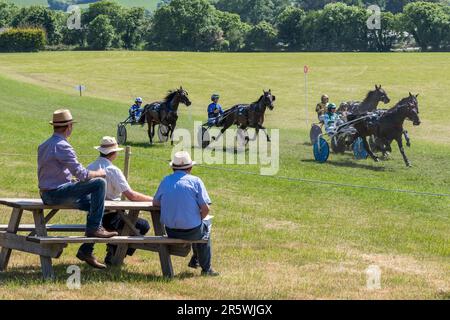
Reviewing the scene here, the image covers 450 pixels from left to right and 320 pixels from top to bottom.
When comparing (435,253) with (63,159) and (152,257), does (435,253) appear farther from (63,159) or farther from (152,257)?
(63,159)

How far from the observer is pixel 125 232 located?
38.7ft

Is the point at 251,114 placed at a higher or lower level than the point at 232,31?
higher

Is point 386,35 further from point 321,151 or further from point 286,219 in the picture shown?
point 286,219

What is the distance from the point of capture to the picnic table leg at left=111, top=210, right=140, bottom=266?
11.6m

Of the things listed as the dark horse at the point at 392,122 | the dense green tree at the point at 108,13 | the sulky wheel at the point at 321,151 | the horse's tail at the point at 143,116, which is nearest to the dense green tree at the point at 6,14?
the dense green tree at the point at 108,13

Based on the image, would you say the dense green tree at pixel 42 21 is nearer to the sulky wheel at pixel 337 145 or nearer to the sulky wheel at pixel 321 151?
the sulky wheel at pixel 337 145

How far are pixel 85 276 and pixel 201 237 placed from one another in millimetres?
1565

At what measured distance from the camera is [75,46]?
114 metres

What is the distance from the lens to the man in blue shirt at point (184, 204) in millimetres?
11141

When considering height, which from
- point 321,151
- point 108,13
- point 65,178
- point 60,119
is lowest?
point 321,151

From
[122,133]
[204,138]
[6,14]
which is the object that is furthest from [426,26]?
[204,138]

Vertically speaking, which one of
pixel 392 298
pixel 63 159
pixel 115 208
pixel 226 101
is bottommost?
pixel 226 101
